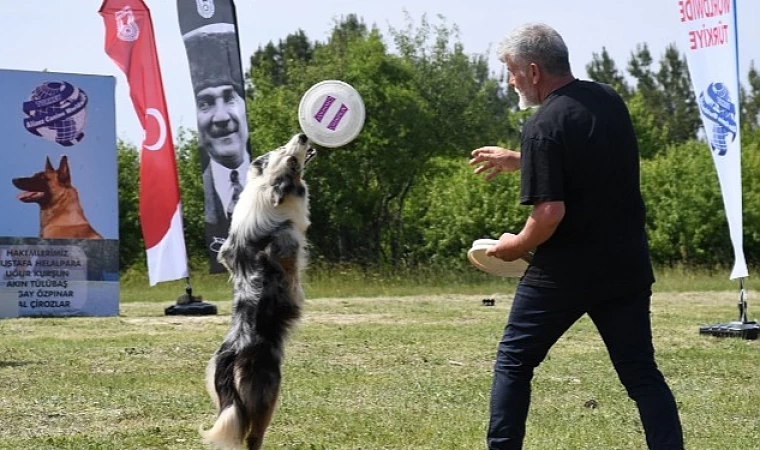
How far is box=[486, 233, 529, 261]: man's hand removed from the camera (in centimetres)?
542

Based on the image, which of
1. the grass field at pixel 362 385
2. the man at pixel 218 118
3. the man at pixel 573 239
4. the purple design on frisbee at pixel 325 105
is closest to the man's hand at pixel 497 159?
the man at pixel 573 239

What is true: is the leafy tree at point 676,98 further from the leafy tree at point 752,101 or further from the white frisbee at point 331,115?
the white frisbee at point 331,115

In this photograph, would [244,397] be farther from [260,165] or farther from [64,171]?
[64,171]

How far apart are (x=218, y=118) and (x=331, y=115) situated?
28.1ft

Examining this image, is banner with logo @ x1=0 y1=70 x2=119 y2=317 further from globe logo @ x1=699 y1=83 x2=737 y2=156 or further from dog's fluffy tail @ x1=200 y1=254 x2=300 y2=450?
dog's fluffy tail @ x1=200 y1=254 x2=300 y2=450

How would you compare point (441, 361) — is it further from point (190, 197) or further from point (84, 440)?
point (190, 197)

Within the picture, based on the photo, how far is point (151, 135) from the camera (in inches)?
706

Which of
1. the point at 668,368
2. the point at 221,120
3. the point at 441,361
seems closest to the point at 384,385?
the point at 441,361

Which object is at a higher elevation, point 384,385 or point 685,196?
point 685,196

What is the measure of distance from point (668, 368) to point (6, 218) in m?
10.8

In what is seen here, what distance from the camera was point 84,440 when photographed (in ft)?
Result: 24.1

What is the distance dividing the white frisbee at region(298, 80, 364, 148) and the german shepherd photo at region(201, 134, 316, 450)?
7.77 ft

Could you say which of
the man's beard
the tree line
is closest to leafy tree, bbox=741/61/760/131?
the tree line

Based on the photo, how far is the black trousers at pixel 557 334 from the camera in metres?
5.41
